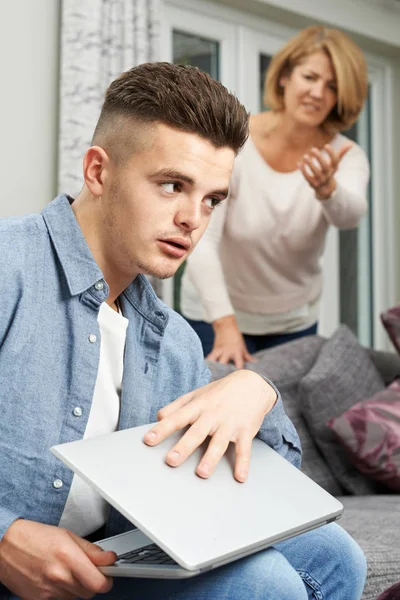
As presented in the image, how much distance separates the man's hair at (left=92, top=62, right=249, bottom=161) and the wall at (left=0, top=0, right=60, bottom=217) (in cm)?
191

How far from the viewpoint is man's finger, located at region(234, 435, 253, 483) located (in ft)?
3.43

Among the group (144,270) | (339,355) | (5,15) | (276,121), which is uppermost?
(5,15)

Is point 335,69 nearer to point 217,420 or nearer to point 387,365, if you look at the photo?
point 387,365

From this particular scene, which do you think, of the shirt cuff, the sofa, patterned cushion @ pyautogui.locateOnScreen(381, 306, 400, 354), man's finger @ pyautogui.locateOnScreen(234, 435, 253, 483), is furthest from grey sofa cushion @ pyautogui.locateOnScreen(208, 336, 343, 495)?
the shirt cuff

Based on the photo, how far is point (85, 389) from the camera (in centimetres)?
113

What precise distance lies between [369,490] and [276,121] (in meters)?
1.21

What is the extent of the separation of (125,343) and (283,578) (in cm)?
43

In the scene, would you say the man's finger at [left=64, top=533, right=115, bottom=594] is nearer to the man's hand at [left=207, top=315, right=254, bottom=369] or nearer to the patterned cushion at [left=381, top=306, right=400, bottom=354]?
the man's hand at [left=207, top=315, right=254, bottom=369]

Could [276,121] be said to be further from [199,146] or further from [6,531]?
[6,531]

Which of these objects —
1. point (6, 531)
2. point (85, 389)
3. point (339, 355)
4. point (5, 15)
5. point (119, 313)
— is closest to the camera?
point (6, 531)

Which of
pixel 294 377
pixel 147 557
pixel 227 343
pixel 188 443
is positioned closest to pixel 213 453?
pixel 188 443

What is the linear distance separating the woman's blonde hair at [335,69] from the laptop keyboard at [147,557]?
1.90 m

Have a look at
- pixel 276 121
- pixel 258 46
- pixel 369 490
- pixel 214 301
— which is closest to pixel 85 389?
pixel 214 301

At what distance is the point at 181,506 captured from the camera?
94cm
